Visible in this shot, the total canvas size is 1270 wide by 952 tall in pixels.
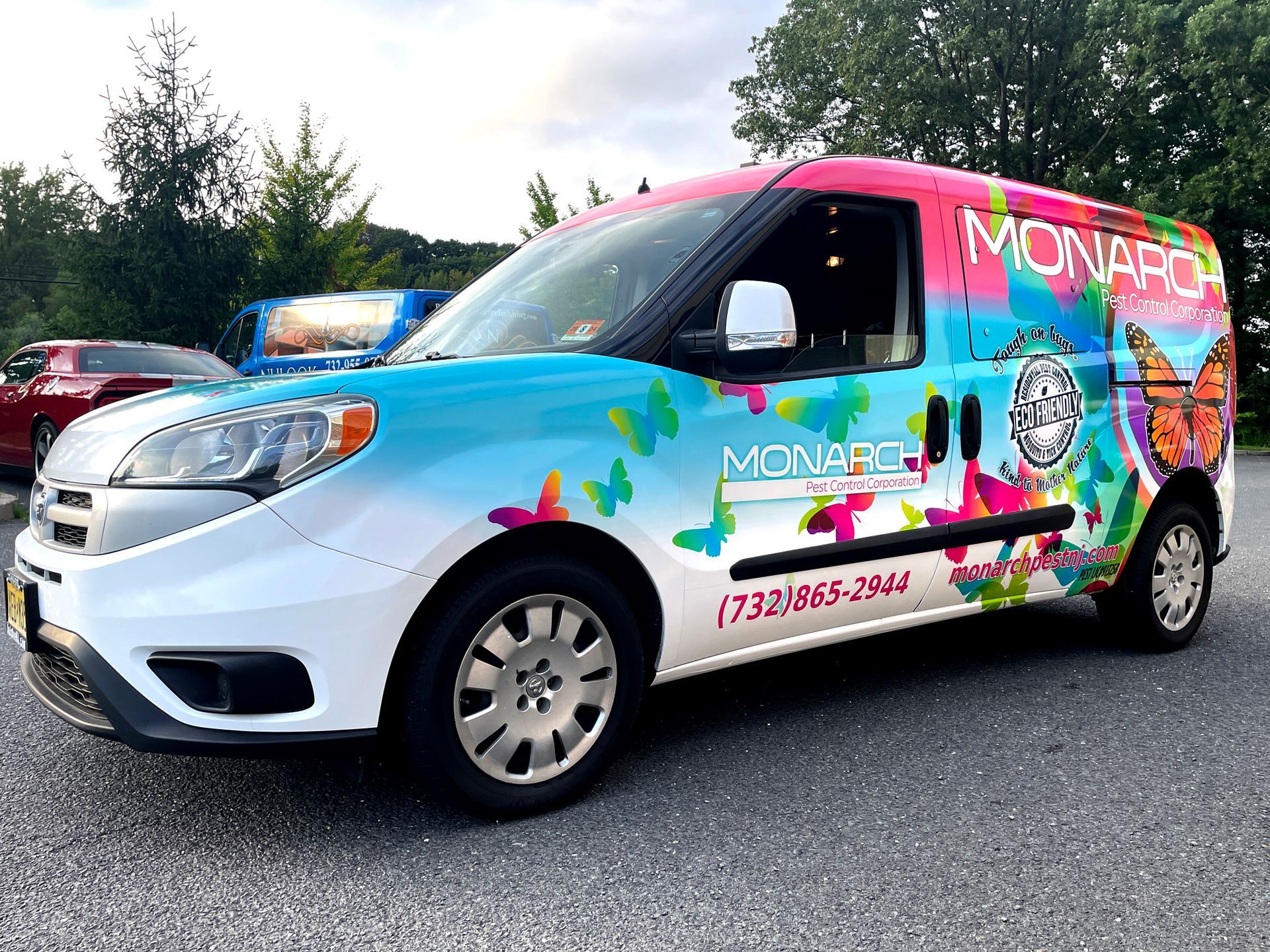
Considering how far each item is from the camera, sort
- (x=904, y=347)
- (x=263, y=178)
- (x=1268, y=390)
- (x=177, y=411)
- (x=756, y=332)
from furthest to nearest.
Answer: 1. (x=1268, y=390)
2. (x=263, y=178)
3. (x=904, y=347)
4. (x=756, y=332)
5. (x=177, y=411)

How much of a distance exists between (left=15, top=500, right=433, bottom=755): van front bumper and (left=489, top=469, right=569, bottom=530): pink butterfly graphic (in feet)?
0.88

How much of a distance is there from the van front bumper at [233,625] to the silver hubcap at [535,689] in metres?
0.27

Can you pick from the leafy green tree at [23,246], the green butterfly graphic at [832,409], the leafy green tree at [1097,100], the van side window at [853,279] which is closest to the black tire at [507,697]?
the green butterfly graphic at [832,409]

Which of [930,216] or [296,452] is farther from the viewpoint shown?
[930,216]

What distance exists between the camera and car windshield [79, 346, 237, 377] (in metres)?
9.98

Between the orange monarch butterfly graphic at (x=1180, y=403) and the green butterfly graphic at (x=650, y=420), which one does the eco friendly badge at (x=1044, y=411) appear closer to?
the orange monarch butterfly graphic at (x=1180, y=403)

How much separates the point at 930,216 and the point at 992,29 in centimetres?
2529

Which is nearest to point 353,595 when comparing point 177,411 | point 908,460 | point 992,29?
point 177,411

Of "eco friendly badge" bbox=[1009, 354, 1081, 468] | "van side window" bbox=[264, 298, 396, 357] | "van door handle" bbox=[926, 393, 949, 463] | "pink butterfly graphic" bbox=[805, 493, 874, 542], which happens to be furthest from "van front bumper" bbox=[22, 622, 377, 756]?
"van side window" bbox=[264, 298, 396, 357]

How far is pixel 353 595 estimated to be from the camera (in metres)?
2.39

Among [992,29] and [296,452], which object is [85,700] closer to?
[296,452]

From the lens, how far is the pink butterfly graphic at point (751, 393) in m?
2.98

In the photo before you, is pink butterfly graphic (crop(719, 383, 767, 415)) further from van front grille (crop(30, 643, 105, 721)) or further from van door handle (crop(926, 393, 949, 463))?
van front grille (crop(30, 643, 105, 721))

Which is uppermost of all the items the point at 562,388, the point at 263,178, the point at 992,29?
the point at 992,29
